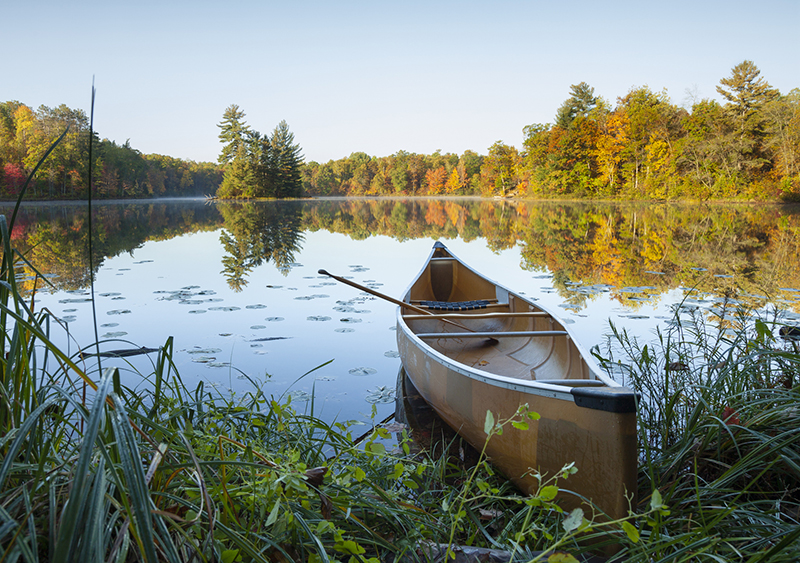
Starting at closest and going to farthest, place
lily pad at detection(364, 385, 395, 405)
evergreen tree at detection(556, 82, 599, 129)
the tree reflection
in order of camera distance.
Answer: lily pad at detection(364, 385, 395, 405)
the tree reflection
evergreen tree at detection(556, 82, 599, 129)

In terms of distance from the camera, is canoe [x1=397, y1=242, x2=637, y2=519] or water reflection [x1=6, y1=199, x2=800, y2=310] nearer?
canoe [x1=397, y1=242, x2=637, y2=519]

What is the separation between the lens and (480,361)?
3.42m

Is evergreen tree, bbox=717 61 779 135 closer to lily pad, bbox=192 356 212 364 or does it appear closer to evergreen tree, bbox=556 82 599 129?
evergreen tree, bbox=556 82 599 129

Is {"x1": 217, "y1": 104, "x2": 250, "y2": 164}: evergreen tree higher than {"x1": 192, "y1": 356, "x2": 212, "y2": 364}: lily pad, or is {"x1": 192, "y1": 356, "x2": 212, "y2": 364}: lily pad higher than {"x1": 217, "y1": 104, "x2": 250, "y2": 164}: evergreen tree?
{"x1": 217, "y1": 104, "x2": 250, "y2": 164}: evergreen tree

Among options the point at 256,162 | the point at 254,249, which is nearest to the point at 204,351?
the point at 254,249

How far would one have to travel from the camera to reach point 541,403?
1.86 m

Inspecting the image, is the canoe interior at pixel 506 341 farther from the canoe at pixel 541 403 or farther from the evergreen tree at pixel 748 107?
the evergreen tree at pixel 748 107

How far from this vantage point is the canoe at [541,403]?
163 centimetres

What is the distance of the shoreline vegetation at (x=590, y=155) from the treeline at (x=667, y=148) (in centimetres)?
8

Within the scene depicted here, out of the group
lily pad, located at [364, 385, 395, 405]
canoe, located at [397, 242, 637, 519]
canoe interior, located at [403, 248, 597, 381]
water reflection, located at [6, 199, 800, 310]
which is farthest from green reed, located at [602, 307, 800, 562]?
lily pad, located at [364, 385, 395, 405]

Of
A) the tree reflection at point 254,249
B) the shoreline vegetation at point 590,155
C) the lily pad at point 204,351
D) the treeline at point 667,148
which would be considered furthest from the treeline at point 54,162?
the treeline at point 667,148

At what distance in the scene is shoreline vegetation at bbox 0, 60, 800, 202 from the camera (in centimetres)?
2730

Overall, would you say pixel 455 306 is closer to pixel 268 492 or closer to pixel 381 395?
pixel 381 395

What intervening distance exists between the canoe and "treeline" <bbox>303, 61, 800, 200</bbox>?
30.0 meters
